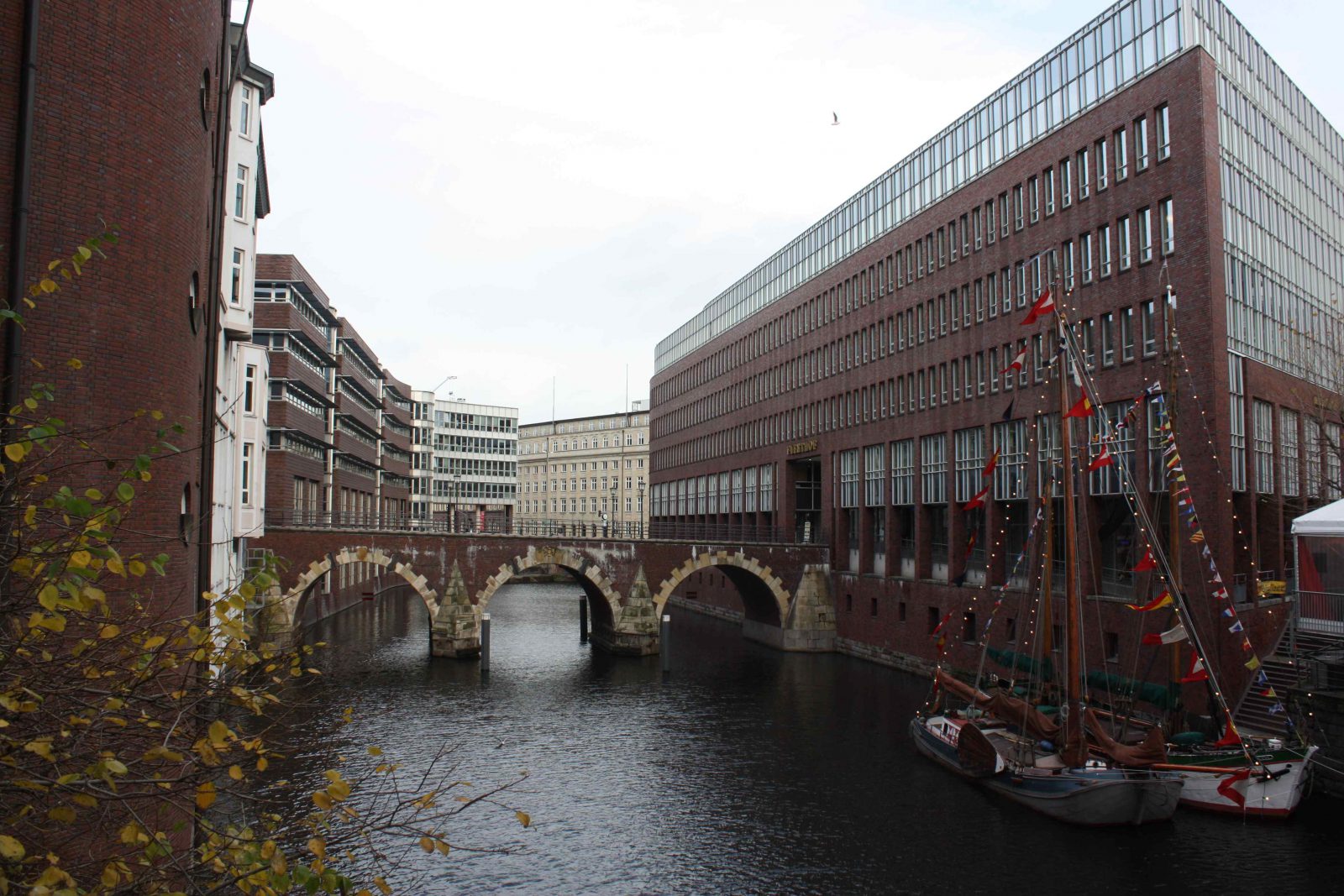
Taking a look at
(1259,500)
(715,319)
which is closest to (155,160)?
(1259,500)

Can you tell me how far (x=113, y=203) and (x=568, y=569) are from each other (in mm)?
47035

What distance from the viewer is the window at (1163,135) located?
39.4 meters

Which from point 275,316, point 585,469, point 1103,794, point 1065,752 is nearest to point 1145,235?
point 1065,752

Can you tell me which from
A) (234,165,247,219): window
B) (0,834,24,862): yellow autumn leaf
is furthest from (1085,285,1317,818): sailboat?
(0,834,24,862): yellow autumn leaf

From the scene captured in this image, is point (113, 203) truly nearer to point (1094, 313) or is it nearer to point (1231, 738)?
point (1231, 738)

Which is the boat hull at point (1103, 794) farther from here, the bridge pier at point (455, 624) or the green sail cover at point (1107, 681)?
the bridge pier at point (455, 624)

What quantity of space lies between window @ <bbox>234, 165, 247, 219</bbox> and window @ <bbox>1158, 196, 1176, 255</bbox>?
32662 mm

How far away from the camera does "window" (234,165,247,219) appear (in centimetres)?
3250

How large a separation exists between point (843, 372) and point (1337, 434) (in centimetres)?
2699

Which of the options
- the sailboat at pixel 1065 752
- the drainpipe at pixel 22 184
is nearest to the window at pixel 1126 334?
the sailboat at pixel 1065 752

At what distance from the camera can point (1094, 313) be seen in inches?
1681

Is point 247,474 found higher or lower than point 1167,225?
lower

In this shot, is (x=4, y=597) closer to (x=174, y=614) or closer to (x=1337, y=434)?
(x=174, y=614)

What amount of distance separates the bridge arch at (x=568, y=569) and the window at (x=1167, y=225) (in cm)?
3351
